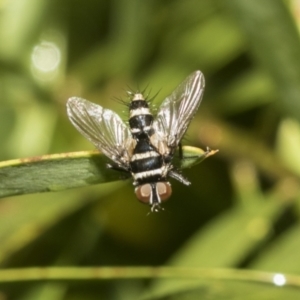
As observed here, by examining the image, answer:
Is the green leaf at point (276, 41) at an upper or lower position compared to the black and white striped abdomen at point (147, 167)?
upper

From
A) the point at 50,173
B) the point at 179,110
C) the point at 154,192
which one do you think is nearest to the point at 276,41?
the point at 179,110

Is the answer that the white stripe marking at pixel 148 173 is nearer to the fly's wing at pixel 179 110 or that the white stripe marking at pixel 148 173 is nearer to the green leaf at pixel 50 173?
the fly's wing at pixel 179 110

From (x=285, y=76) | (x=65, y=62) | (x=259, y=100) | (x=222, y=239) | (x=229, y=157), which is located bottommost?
(x=222, y=239)

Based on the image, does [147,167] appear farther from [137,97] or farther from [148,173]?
[137,97]

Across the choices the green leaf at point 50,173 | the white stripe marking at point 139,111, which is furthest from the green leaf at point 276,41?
the green leaf at point 50,173

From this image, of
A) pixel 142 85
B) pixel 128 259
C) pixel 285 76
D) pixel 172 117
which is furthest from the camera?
pixel 142 85

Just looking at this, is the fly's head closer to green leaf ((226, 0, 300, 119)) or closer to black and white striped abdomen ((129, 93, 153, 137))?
black and white striped abdomen ((129, 93, 153, 137))

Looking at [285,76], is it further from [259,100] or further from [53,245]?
[53,245]

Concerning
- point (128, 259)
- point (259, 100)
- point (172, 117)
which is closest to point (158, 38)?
point (259, 100)

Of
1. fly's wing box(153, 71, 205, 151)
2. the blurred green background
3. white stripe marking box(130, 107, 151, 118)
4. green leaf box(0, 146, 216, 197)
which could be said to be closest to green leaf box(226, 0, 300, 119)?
the blurred green background
